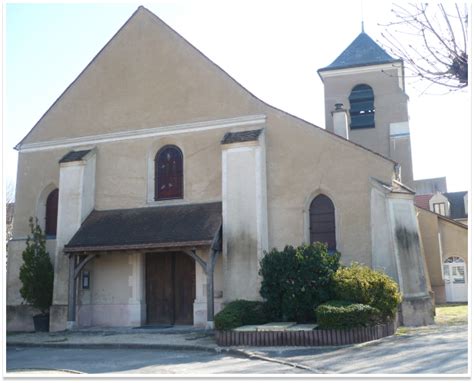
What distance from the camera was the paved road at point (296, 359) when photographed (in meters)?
9.70

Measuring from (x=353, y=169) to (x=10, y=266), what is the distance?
1237cm

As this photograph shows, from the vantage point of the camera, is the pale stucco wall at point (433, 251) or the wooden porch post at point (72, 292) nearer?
the wooden porch post at point (72, 292)

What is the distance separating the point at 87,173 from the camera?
18719 mm

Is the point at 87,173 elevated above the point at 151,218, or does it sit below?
above

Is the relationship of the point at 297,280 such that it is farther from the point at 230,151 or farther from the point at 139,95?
the point at 139,95

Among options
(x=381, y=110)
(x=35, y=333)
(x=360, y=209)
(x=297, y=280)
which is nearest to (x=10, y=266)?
(x=35, y=333)

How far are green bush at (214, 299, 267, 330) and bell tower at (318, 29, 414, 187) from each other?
12442mm

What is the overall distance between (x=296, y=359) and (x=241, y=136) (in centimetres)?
805

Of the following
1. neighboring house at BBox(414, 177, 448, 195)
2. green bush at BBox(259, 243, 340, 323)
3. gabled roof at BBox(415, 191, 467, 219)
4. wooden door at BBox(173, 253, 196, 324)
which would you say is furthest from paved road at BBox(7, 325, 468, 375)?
neighboring house at BBox(414, 177, 448, 195)

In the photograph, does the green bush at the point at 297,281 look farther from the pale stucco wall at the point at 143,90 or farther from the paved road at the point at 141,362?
the pale stucco wall at the point at 143,90

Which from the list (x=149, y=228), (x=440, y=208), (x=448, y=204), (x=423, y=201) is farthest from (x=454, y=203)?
(x=149, y=228)

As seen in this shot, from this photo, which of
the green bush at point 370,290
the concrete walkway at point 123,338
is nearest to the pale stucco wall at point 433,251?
the green bush at point 370,290

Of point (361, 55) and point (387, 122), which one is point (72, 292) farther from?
point (361, 55)

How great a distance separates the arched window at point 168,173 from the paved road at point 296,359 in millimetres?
6373
